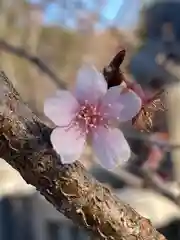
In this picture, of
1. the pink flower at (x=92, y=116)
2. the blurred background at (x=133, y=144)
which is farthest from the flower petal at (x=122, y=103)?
the blurred background at (x=133, y=144)

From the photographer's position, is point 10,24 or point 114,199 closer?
point 114,199

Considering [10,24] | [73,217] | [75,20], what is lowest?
[10,24]

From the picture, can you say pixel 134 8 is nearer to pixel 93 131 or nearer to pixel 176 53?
pixel 176 53

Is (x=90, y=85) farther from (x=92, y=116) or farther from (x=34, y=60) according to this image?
(x=34, y=60)

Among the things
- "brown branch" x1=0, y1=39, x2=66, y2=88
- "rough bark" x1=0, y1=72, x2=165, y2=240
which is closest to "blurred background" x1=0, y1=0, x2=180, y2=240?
"brown branch" x1=0, y1=39, x2=66, y2=88

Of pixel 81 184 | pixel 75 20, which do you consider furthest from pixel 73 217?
pixel 75 20

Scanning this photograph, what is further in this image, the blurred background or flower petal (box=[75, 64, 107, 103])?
the blurred background

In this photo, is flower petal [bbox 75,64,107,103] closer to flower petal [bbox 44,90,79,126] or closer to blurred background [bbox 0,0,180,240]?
flower petal [bbox 44,90,79,126]
